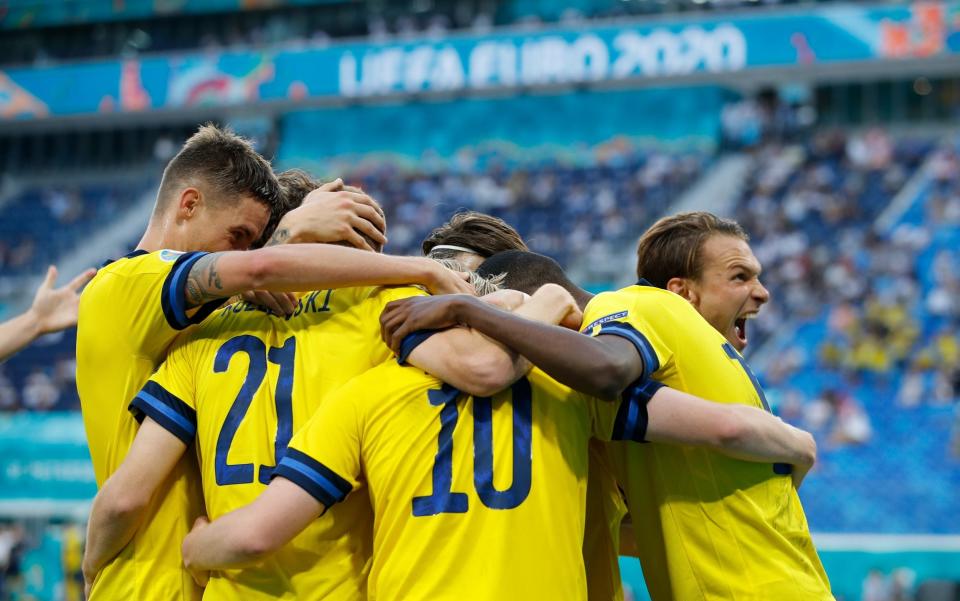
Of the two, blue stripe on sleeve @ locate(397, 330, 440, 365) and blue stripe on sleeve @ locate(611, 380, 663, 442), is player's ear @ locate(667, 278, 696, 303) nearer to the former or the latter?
blue stripe on sleeve @ locate(611, 380, 663, 442)

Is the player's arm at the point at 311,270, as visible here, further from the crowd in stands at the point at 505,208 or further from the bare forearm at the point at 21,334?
the crowd in stands at the point at 505,208

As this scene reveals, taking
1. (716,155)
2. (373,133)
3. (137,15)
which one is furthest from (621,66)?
(137,15)

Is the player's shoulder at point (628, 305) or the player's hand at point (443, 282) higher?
the player's hand at point (443, 282)

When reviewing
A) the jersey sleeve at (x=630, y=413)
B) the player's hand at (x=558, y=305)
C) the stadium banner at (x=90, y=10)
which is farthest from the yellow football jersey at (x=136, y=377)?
the stadium banner at (x=90, y=10)

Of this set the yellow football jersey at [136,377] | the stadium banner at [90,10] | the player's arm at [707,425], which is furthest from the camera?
the stadium banner at [90,10]

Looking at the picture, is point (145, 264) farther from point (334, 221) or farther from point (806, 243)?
point (806, 243)

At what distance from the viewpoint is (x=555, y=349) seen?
269 cm

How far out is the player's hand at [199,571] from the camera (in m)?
2.88

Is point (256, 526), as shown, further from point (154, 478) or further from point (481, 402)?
point (481, 402)

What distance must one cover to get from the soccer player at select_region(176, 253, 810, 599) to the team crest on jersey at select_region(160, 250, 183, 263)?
0.73 meters

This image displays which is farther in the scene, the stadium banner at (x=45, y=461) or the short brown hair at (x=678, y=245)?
the stadium banner at (x=45, y=461)

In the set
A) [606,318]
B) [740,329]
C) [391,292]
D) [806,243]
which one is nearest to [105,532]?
[391,292]

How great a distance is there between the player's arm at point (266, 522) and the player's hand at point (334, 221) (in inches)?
29.1

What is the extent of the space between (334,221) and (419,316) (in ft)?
1.67
